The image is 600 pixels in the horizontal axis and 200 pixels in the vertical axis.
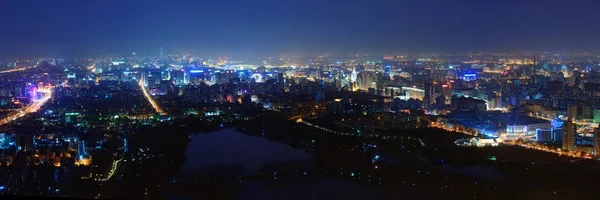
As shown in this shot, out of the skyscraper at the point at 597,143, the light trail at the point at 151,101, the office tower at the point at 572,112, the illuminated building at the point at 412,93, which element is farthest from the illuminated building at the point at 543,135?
the light trail at the point at 151,101

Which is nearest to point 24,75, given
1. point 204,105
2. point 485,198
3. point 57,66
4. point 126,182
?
point 57,66

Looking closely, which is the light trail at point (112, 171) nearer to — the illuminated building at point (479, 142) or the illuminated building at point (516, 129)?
the illuminated building at point (479, 142)

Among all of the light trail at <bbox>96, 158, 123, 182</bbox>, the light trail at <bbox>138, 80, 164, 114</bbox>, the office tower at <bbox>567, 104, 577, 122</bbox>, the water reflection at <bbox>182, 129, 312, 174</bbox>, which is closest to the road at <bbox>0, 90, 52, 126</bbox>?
the light trail at <bbox>138, 80, 164, 114</bbox>

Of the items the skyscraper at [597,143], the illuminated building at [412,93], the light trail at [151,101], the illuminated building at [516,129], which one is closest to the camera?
the skyscraper at [597,143]

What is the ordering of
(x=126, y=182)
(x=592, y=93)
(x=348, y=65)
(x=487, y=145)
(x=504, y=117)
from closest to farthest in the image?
(x=126, y=182) < (x=487, y=145) < (x=504, y=117) < (x=592, y=93) < (x=348, y=65)

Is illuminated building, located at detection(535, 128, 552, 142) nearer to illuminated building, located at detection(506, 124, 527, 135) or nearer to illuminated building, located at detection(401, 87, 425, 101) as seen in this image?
illuminated building, located at detection(506, 124, 527, 135)

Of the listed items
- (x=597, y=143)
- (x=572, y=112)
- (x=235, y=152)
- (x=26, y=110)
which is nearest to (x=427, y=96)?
(x=572, y=112)

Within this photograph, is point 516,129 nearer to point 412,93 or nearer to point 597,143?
point 597,143

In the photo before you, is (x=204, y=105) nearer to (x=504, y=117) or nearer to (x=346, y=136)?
(x=346, y=136)

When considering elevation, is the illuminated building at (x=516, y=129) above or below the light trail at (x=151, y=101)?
below
